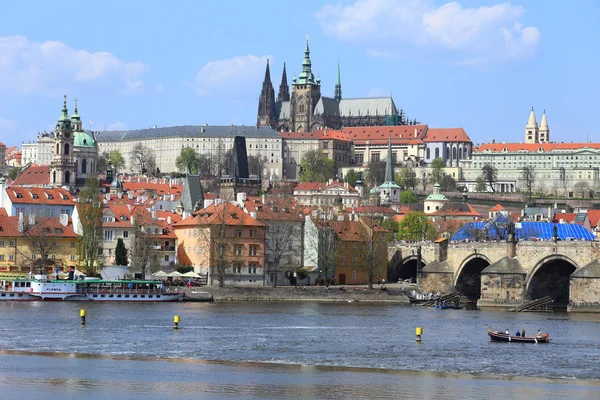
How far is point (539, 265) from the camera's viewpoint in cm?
8000

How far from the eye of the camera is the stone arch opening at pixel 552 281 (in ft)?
264

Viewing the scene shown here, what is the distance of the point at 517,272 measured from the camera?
80188mm

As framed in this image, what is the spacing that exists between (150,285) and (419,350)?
95.1 ft

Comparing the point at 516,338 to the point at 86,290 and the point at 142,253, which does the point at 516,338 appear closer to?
the point at 86,290

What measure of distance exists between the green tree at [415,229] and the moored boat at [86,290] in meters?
43.3

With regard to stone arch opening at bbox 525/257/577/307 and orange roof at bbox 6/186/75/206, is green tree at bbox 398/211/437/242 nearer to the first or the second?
orange roof at bbox 6/186/75/206

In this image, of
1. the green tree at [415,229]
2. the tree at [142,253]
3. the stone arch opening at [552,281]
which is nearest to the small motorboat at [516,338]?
the stone arch opening at [552,281]

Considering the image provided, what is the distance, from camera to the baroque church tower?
532ft

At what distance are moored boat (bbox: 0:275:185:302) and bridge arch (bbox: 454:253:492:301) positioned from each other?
17.0 m

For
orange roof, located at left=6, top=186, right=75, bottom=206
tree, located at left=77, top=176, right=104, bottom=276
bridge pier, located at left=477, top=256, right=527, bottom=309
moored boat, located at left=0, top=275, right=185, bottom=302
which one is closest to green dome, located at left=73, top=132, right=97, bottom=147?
orange roof, located at left=6, top=186, right=75, bottom=206

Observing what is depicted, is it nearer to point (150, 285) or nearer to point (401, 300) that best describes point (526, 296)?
point (401, 300)

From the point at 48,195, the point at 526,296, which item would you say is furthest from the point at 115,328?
the point at 48,195

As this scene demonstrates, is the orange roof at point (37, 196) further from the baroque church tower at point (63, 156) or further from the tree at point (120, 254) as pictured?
the baroque church tower at point (63, 156)

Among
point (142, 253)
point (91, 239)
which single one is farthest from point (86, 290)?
point (142, 253)
